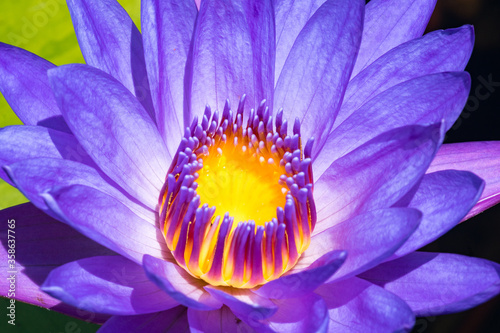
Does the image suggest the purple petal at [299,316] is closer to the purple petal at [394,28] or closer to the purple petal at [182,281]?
the purple petal at [182,281]

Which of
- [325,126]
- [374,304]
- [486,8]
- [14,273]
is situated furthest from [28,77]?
[486,8]

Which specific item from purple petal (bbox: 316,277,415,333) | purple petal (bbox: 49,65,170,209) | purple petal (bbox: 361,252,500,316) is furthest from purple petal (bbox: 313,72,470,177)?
purple petal (bbox: 49,65,170,209)

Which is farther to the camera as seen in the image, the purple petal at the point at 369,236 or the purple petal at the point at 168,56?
the purple petal at the point at 168,56

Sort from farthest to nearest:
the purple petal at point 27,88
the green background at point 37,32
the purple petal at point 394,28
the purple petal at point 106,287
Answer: the green background at point 37,32 → the purple petal at point 394,28 → the purple petal at point 27,88 → the purple petal at point 106,287

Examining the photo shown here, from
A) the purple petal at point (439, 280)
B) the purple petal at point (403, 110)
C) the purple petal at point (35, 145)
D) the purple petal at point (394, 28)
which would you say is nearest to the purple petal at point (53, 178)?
the purple petal at point (35, 145)

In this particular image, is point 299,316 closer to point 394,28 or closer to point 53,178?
point 53,178

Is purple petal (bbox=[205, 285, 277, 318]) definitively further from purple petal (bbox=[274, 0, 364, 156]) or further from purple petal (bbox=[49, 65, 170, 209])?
purple petal (bbox=[274, 0, 364, 156])
